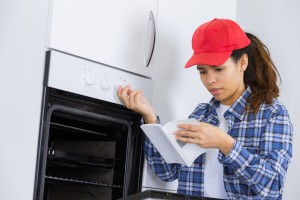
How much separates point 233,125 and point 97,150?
532mm

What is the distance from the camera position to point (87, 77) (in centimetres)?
185

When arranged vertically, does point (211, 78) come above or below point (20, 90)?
above

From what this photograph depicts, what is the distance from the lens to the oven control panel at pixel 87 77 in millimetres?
1734

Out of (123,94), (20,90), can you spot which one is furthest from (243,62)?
(20,90)

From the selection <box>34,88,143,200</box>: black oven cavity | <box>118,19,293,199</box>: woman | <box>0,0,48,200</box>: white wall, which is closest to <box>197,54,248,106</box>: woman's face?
<box>118,19,293,199</box>: woman

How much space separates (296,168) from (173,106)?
757 mm

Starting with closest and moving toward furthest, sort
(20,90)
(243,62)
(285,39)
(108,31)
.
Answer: (20,90) → (108,31) → (243,62) → (285,39)

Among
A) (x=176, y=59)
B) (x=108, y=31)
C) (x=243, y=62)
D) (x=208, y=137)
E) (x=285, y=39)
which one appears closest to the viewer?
(x=208, y=137)

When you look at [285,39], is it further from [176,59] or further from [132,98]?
[132,98]

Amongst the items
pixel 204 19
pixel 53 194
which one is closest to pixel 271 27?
pixel 204 19

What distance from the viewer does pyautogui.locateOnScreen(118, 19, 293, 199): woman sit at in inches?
72.7

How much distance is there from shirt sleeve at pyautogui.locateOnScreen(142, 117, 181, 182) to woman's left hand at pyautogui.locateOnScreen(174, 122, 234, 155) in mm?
305

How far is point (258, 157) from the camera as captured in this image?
1.86m

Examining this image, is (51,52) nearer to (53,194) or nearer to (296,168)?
(53,194)
